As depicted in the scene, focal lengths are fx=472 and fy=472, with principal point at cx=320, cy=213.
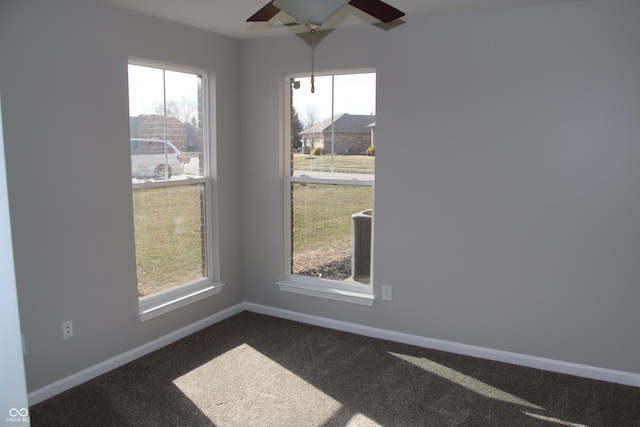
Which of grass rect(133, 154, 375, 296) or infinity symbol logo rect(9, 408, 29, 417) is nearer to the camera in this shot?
infinity symbol logo rect(9, 408, 29, 417)

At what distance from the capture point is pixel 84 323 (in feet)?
9.62

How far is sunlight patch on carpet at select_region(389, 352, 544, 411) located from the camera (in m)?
2.77

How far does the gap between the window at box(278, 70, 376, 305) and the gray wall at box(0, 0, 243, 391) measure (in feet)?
3.52

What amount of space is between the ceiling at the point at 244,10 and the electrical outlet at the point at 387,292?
1942 mm

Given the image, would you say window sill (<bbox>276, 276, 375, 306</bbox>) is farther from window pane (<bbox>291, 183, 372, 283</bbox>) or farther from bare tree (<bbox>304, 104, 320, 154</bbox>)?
bare tree (<bbox>304, 104, 320, 154</bbox>)

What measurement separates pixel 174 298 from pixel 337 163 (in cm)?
165

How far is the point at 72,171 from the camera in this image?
9.16ft

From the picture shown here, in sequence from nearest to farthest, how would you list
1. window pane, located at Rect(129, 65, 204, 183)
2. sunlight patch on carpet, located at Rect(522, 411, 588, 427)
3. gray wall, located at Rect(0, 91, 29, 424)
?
gray wall, located at Rect(0, 91, 29, 424)
sunlight patch on carpet, located at Rect(522, 411, 588, 427)
window pane, located at Rect(129, 65, 204, 183)

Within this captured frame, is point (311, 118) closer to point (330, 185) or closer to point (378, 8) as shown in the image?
point (330, 185)

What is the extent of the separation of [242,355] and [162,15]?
7.88ft

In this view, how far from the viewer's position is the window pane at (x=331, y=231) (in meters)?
3.79

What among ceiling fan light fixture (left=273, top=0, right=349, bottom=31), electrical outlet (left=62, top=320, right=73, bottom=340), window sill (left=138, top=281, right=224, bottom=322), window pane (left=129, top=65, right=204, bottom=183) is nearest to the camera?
ceiling fan light fixture (left=273, top=0, right=349, bottom=31)

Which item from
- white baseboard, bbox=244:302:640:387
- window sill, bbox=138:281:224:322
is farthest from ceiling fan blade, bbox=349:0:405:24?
window sill, bbox=138:281:224:322

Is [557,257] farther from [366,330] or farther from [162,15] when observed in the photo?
[162,15]
